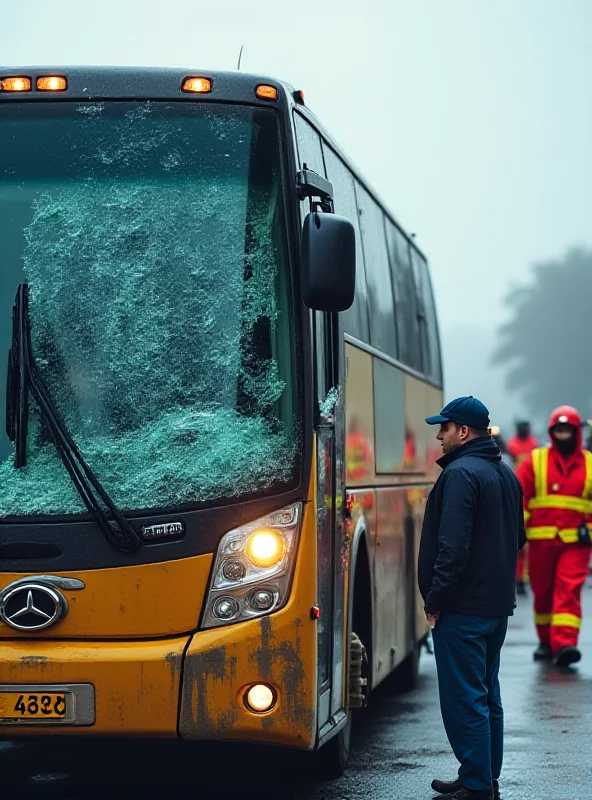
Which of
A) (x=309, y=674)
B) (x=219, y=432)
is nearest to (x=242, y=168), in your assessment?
(x=219, y=432)

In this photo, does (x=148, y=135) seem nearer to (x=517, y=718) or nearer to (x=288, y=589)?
(x=288, y=589)

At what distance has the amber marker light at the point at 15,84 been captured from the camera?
294 inches

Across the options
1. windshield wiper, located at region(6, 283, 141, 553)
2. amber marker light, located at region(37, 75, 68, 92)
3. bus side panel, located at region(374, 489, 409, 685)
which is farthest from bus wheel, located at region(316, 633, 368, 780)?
amber marker light, located at region(37, 75, 68, 92)

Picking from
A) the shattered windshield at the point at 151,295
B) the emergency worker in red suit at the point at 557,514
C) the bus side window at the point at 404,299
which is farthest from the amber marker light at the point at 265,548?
the emergency worker in red suit at the point at 557,514

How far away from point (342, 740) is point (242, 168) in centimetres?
293

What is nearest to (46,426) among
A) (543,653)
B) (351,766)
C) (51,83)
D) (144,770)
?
(51,83)

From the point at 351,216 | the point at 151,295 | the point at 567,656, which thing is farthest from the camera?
the point at 567,656

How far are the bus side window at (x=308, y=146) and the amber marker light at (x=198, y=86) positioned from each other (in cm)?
42

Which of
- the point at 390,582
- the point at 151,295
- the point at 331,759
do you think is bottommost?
the point at 331,759

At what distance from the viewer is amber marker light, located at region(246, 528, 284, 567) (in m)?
6.96

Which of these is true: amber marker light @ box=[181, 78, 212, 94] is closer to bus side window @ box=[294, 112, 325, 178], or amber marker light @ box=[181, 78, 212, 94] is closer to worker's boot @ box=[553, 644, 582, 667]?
bus side window @ box=[294, 112, 325, 178]

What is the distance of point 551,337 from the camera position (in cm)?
14225

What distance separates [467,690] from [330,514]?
1.00 meters

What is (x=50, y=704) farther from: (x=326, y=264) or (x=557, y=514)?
(x=557, y=514)
